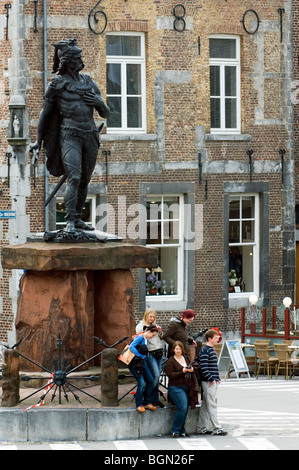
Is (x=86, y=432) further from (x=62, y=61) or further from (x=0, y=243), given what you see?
(x=0, y=243)

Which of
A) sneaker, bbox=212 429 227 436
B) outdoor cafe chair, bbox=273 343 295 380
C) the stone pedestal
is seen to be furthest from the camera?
outdoor cafe chair, bbox=273 343 295 380

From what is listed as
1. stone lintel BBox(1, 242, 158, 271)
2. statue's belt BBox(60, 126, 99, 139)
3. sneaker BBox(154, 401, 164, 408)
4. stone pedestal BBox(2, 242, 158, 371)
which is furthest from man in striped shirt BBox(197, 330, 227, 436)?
statue's belt BBox(60, 126, 99, 139)

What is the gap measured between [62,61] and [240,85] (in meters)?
11.9

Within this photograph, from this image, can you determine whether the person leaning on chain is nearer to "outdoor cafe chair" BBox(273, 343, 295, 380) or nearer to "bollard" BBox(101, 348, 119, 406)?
"bollard" BBox(101, 348, 119, 406)

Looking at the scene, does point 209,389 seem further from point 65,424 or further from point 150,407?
A: point 65,424

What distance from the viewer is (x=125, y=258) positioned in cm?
1792

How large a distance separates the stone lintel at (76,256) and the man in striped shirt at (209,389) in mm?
1547

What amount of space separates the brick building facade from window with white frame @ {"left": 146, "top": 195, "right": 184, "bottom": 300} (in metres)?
0.03

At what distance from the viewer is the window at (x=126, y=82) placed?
28453 millimetres

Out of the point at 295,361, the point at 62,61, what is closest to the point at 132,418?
the point at 62,61

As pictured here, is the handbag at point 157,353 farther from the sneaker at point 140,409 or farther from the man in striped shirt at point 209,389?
the sneaker at point 140,409

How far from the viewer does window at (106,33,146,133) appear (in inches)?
1120

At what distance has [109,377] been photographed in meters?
16.5

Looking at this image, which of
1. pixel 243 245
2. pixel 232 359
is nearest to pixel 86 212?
pixel 243 245
